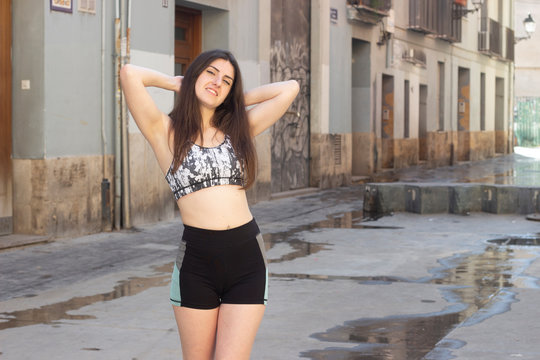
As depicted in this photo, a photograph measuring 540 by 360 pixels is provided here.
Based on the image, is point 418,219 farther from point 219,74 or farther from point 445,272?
point 219,74

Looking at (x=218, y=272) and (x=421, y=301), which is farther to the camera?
(x=421, y=301)

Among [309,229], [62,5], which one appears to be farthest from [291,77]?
[62,5]

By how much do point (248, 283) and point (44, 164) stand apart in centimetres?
688

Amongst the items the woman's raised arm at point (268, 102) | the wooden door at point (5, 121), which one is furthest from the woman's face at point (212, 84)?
the wooden door at point (5, 121)

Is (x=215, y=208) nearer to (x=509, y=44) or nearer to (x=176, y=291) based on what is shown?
(x=176, y=291)

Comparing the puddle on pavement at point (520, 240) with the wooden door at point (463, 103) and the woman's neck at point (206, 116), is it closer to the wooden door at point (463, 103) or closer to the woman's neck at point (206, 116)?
the woman's neck at point (206, 116)

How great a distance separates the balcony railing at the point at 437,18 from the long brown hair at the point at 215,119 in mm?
21253

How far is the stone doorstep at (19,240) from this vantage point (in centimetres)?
916

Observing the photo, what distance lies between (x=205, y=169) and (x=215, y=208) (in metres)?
0.14

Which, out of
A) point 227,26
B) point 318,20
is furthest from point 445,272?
point 318,20

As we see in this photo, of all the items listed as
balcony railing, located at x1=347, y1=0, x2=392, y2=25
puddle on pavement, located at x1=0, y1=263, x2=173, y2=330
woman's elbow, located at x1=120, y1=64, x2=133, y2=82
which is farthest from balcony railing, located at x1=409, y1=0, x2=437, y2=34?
woman's elbow, located at x1=120, y1=64, x2=133, y2=82

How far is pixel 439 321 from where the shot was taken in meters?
5.95

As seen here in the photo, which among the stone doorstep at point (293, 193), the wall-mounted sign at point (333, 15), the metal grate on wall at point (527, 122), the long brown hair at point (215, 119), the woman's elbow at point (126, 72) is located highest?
the wall-mounted sign at point (333, 15)

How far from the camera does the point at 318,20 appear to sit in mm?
17500
